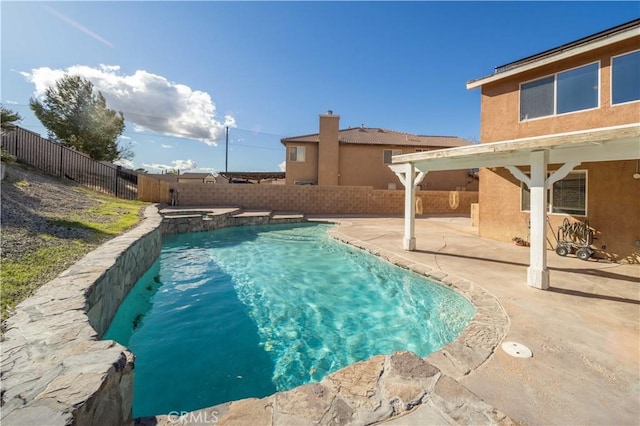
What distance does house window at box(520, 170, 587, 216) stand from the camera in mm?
7547

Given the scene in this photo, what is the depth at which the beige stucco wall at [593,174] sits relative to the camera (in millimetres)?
6723

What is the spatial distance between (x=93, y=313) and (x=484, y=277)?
272 inches

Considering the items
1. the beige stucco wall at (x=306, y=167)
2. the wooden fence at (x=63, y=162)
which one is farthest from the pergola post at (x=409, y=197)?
the wooden fence at (x=63, y=162)

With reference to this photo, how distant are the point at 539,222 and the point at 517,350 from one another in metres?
3.06

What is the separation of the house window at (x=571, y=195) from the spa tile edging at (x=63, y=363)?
10.7 meters

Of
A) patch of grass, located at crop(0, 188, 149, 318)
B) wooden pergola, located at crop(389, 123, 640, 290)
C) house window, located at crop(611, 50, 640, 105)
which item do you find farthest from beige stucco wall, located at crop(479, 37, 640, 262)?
patch of grass, located at crop(0, 188, 149, 318)

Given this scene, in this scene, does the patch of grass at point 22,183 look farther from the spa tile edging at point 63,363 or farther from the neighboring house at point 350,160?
the neighboring house at point 350,160

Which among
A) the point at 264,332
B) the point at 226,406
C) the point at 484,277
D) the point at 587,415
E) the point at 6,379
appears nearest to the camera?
the point at 6,379

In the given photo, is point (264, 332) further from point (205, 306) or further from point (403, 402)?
point (403, 402)

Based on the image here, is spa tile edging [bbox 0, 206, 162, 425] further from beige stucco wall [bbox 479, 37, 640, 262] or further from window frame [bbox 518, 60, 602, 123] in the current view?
window frame [bbox 518, 60, 602, 123]

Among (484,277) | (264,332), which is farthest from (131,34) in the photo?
(484,277)

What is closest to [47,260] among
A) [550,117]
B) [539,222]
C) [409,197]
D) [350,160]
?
[409,197]

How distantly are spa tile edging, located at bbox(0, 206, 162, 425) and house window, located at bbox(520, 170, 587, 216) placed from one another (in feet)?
35.0

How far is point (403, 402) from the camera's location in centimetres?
214
